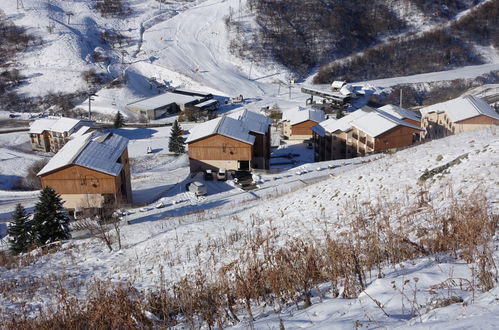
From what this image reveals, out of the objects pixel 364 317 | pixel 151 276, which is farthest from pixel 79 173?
pixel 364 317

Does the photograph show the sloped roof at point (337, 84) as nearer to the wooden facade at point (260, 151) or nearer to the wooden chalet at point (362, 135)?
the wooden chalet at point (362, 135)

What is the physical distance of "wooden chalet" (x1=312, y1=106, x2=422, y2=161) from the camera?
106 feet

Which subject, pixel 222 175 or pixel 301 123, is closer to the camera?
pixel 222 175

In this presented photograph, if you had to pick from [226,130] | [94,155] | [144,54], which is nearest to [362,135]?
[226,130]

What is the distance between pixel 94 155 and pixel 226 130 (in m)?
9.55

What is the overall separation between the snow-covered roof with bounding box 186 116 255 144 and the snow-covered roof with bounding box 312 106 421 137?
320 inches

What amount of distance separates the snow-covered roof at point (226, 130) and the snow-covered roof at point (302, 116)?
12432mm

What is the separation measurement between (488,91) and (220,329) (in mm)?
68645

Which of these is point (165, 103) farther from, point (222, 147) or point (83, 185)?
point (83, 185)

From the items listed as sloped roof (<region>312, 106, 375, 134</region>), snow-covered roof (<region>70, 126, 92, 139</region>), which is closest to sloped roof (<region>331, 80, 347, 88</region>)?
sloped roof (<region>312, 106, 375, 134</region>)

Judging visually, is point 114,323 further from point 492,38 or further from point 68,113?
point 492,38

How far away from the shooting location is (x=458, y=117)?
33.5 meters

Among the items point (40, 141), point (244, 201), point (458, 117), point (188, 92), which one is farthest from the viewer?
point (188, 92)

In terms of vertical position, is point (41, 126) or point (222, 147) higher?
point (222, 147)
